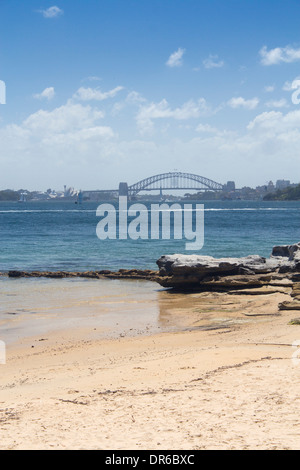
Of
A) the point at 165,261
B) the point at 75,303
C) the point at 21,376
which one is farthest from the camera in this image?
the point at 165,261

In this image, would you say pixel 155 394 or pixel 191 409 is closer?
pixel 191 409

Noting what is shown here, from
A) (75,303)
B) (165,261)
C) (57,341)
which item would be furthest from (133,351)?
(165,261)

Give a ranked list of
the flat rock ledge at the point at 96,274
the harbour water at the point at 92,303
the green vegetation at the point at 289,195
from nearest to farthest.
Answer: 1. the harbour water at the point at 92,303
2. the flat rock ledge at the point at 96,274
3. the green vegetation at the point at 289,195

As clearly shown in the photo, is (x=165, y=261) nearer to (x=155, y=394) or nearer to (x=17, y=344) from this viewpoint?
(x=17, y=344)

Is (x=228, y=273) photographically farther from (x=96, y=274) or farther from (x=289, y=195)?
(x=289, y=195)

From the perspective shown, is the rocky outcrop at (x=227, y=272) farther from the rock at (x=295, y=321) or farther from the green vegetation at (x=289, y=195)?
the green vegetation at (x=289, y=195)

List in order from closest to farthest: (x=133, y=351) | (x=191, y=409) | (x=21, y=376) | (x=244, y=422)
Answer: (x=244, y=422)
(x=191, y=409)
(x=21, y=376)
(x=133, y=351)

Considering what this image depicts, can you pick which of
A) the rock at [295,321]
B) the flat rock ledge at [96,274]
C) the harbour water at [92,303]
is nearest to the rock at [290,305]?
the harbour water at [92,303]

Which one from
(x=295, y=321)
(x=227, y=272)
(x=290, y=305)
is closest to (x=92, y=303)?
(x=227, y=272)

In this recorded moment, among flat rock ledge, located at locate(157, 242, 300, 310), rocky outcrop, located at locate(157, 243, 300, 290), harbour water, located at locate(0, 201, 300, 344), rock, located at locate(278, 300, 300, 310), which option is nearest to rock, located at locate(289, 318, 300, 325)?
rock, located at locate(278, 300, 300, 310)

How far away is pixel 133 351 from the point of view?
825cm

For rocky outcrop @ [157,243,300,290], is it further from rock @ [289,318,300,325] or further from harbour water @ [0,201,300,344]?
rock @ [289,318,300,325]

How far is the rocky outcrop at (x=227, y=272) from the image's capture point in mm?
13508
